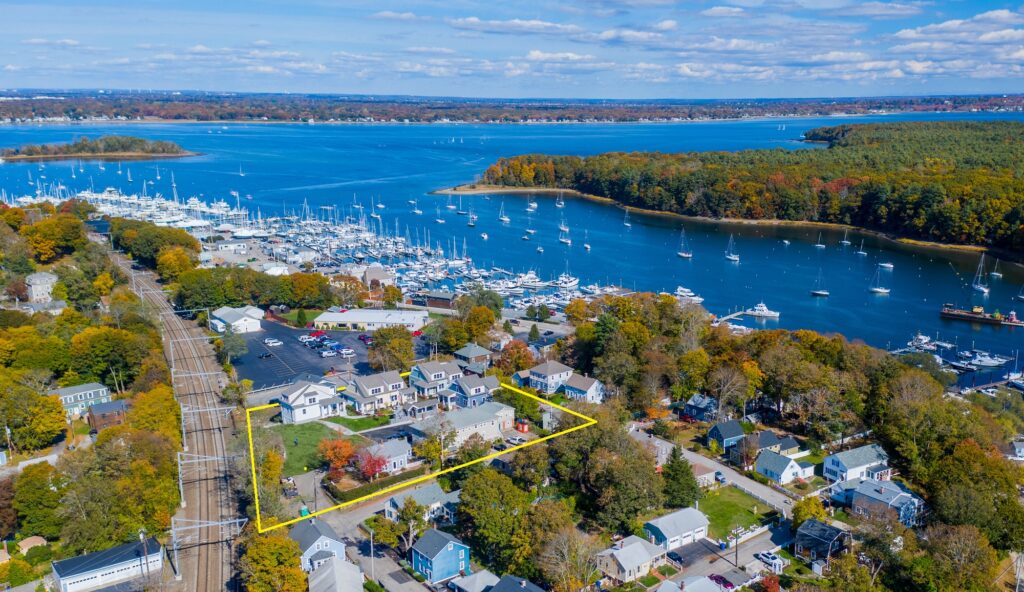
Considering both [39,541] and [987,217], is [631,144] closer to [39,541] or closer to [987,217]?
[987,217]

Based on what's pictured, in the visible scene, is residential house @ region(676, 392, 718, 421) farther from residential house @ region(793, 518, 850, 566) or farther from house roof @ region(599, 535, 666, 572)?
house roof @ region(599, 535, 666, 572)

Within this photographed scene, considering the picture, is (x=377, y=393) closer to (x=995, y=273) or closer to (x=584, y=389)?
(x=584, y=389)

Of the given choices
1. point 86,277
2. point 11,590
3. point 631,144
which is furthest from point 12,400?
point 631,144

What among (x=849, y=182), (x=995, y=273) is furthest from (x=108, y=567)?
(x=849, y=182)

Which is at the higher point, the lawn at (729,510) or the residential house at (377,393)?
the residential house at (377,393)

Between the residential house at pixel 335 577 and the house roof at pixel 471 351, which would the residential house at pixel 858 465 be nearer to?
the house roof at pixel 471 351

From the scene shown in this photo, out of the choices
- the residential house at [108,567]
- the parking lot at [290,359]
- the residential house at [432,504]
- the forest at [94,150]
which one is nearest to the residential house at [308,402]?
the parking lot at [290,359]
